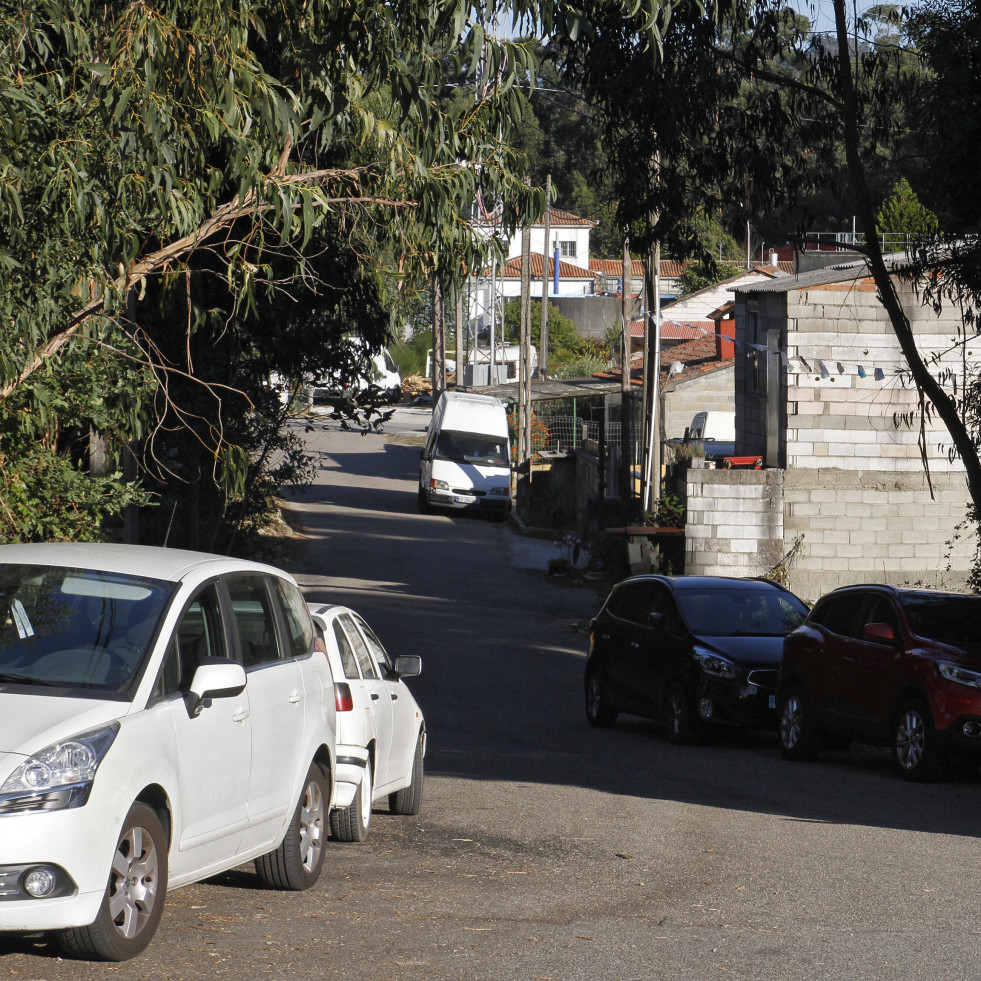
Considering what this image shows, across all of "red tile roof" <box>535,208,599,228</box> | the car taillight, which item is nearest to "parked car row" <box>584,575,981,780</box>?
the car taillight

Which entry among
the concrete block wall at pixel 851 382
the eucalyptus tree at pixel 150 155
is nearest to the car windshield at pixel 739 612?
the eucalyptus tree at pixel 150 155

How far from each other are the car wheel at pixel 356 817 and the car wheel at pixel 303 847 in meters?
0.94

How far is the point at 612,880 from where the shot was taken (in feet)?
25.5

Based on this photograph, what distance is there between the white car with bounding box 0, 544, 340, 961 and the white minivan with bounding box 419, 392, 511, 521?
32.6m

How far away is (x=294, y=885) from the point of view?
278 inches

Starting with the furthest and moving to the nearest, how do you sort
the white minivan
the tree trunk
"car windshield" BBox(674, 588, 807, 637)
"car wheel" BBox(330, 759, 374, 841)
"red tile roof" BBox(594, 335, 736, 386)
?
"red tile roof" BBox(594, 335, 736, 386), the white minivan, "car windshield" BBox(674, 588, 807, 637), the tree trunk, "car wheel" BBox(330, 759, 374, 841)

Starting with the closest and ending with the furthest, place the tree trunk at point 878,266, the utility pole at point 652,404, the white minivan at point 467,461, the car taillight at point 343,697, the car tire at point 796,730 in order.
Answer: the car taillight at point 343,697
the car tire at point 796,730
the tree trunk at point 878,266
the utility pole at point 652,404
the white minivan at point 467,461

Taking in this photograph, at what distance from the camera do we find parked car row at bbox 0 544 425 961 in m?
5.20

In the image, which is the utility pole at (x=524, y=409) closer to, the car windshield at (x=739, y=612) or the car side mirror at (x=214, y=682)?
the car windshield at (x=739, y=612)


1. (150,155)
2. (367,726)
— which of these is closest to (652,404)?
(150,155)

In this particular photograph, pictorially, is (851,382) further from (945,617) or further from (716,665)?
(945,617)

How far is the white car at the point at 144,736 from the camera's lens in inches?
205

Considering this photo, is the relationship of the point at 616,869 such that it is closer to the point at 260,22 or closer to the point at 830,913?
the point at 830,913

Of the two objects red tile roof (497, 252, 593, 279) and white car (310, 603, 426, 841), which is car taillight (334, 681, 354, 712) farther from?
red tile roof (497, 252, 593, 279)
